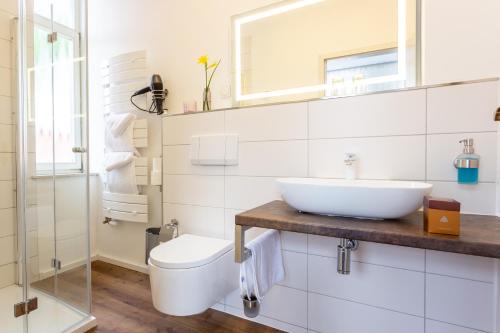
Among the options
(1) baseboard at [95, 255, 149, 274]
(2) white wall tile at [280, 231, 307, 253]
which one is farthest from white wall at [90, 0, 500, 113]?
(1) baseboard at [95, 255, 149, 274]

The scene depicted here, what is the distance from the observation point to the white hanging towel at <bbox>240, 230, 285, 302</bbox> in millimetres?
1140

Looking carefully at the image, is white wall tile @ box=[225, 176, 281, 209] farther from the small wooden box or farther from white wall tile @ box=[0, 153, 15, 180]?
white wall tile @ box=[0, 153, 15, 180]

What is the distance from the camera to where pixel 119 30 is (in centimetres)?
227

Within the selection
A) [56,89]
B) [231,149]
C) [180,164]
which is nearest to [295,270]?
[231,149]

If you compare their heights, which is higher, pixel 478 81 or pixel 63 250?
pixel 478 81

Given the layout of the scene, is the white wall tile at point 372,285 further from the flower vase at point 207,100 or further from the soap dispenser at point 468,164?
the flower vase at point 207,100

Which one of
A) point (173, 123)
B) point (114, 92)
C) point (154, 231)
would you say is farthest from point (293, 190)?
point (114, 92)

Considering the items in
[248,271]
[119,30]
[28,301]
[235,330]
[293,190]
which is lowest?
[235,330]

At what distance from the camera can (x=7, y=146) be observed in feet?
6.25

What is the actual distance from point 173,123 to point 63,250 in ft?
3.81

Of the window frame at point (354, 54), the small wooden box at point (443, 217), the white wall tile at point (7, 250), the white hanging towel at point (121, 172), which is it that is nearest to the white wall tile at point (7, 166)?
the white wall tile at point (7, 250)

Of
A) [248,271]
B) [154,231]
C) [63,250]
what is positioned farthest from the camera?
[154,231]

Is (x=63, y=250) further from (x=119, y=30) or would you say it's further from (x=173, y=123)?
(x=119, y=30)

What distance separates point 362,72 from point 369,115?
0.28 metres
